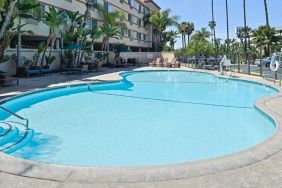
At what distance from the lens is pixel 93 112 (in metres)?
11.5

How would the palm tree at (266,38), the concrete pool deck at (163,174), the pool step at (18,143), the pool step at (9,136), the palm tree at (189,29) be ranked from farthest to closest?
the palm tree at (189,29)
the palm tree at (266,38)
the pool step at (9,136)
the pool step at (18,143)
the concrete pool deck at (163,174)

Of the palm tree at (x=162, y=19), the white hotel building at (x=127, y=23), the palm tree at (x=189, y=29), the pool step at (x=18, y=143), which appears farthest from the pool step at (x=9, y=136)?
the palm tree at (x=189, y=29)

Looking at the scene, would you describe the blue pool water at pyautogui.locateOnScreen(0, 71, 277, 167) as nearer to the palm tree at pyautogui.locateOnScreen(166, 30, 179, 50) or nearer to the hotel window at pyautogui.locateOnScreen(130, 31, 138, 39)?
the hotel window at pyautogui.locateOnScreen(130, 31, 138, 39)

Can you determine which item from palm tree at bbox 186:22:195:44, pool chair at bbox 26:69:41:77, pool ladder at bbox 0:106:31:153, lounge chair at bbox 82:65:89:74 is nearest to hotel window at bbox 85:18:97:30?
lounge chair at bbox 82:65:89:74

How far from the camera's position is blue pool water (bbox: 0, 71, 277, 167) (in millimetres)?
6930

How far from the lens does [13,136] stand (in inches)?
297

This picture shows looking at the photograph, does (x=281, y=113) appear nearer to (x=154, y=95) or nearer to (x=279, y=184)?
(x=279, y=184)

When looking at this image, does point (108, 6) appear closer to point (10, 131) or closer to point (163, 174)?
point (10, 131)

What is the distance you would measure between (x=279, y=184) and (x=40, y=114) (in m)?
8.90

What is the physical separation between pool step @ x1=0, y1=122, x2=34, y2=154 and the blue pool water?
163mm

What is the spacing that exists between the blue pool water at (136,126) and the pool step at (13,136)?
163 mm

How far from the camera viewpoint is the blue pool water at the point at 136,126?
6930 millimetres

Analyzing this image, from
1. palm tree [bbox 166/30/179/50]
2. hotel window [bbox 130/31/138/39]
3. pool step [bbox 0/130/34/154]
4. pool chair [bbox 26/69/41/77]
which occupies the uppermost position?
palm tree [bbox 166/30/179/50]

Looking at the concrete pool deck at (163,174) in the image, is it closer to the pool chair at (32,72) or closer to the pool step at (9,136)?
the pool step at (9,136)
